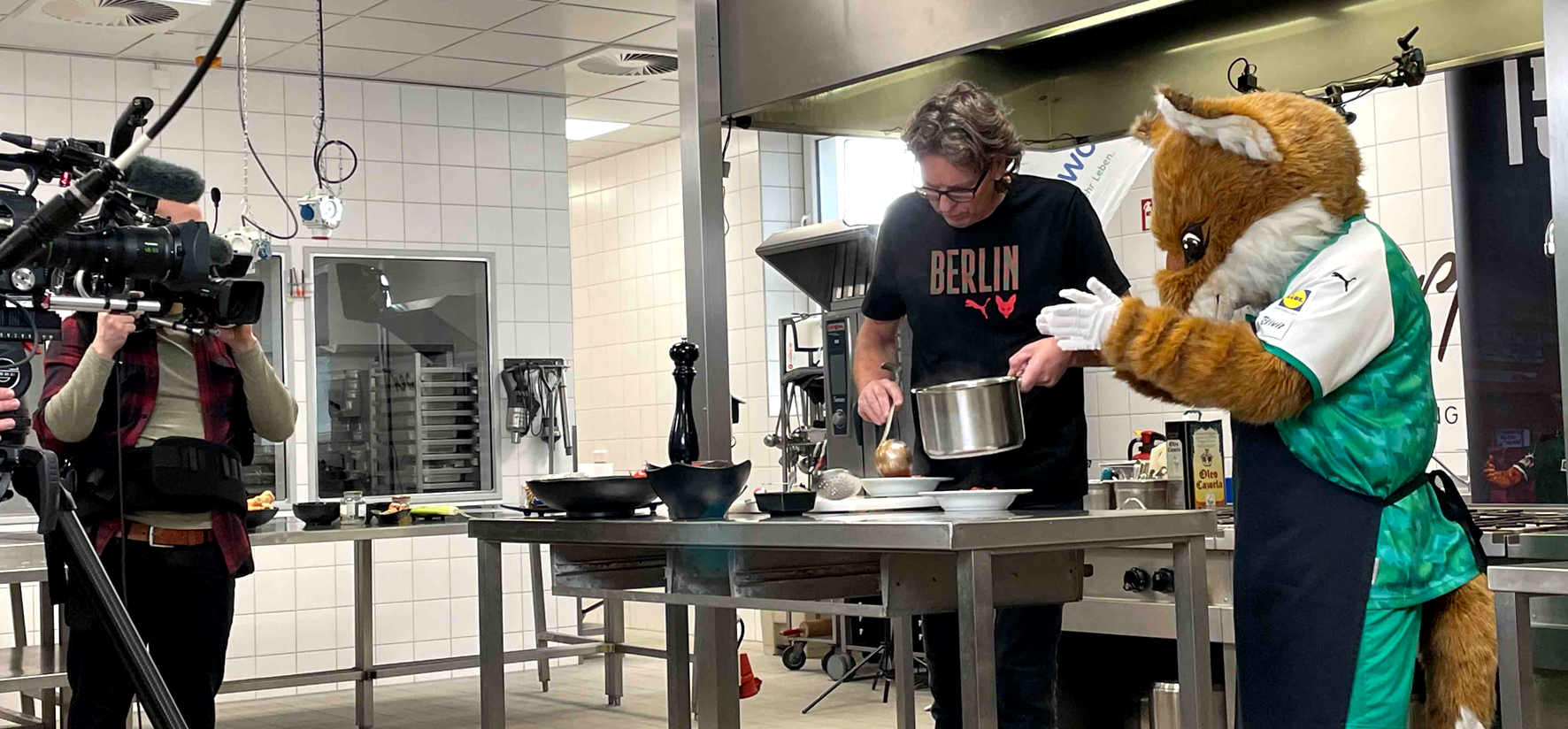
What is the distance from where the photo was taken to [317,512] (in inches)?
208

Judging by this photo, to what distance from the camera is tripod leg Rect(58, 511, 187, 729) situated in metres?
2.18

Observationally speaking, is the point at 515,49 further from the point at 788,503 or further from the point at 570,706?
the point at 788,503

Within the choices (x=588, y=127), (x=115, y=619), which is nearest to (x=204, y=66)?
(x=115, y=619)

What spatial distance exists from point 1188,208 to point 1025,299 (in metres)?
0.62

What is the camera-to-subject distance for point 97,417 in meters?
3.11

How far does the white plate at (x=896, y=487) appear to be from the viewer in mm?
2445

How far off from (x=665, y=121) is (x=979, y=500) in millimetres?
6616

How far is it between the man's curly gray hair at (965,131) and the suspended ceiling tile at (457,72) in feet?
16.2

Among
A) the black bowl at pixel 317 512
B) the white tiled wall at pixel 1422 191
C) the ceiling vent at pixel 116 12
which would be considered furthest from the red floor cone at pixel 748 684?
the ceiling vent at pixel 116 12

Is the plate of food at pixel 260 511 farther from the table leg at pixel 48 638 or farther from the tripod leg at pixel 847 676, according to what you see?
the tripod leg at pixel 847 676

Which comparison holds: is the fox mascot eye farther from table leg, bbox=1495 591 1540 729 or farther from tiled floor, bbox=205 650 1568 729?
tiled floor, bbox=205 650 1568 729

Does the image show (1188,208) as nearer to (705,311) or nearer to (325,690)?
(705,311)

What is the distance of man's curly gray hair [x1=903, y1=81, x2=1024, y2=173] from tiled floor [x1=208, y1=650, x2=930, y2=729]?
3.47m

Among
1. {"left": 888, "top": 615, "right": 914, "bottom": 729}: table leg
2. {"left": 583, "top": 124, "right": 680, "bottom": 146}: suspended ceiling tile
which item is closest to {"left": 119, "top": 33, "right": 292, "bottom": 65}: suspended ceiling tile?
{"left": 583, "top": 124, "right": 680, "bottom": 146}: suspended ceiling tile
